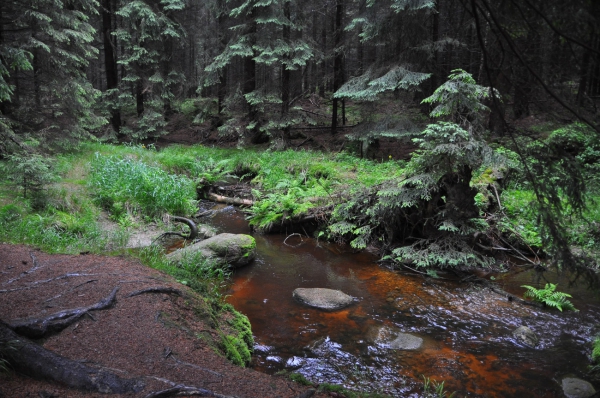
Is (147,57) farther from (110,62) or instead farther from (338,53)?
(338,53)

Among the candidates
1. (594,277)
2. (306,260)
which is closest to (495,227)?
(306,260)

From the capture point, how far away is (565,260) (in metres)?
2.59

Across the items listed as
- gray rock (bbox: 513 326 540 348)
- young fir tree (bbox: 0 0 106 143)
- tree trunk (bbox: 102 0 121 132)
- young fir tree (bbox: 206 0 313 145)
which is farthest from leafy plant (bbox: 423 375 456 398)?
tree trunk (bbox: 102 0 121 132)

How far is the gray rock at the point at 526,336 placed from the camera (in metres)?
5.57

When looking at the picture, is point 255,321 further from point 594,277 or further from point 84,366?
point 594,277

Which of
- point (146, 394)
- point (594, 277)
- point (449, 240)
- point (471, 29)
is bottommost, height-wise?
point (449, 240)

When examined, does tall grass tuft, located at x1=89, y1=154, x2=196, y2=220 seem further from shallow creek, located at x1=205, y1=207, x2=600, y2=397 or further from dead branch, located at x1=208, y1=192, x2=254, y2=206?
shallow creek, located at x1=205, y1=207, x2=600, y2=397

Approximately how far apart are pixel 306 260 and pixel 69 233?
500cm

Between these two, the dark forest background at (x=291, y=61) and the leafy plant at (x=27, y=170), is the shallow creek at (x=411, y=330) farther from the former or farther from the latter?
the leafy plant at (x=27, y=170)

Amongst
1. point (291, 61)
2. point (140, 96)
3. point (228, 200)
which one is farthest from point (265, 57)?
point (228, 200)

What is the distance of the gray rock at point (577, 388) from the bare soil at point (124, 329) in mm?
3268

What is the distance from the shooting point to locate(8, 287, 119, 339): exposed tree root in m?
3.42

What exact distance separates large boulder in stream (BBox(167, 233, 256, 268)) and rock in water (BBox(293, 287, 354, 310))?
1.68 metres

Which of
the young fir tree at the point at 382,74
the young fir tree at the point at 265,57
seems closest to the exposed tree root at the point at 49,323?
the young fir tree at the point at 382,74
